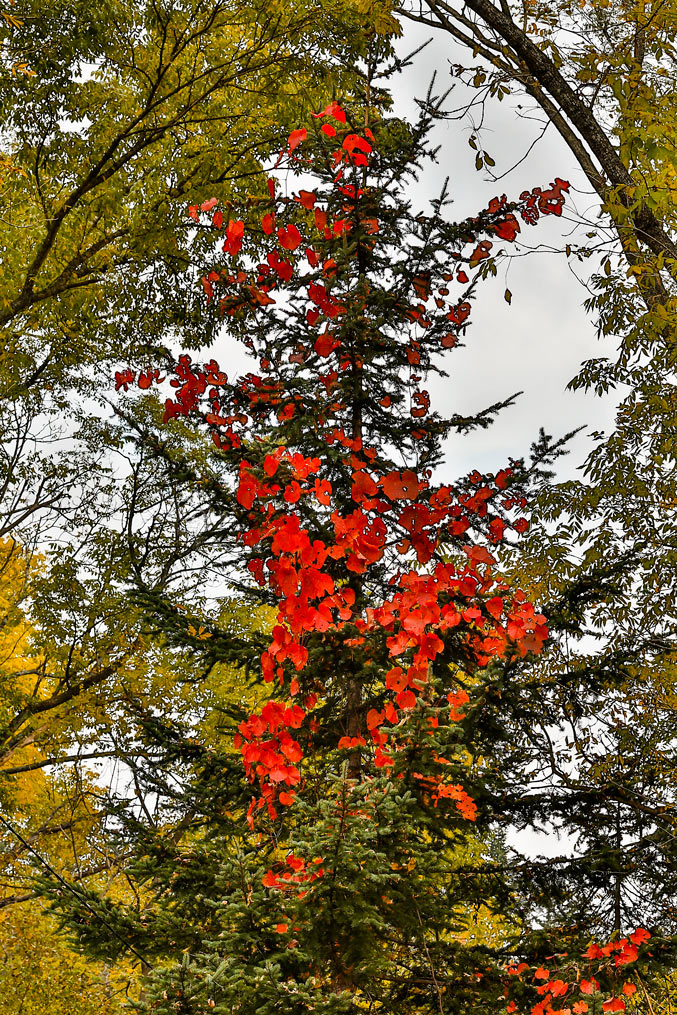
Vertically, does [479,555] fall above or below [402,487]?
below

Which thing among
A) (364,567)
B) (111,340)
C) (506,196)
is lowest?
(364,567)

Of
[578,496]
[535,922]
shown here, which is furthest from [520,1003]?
[578,496]

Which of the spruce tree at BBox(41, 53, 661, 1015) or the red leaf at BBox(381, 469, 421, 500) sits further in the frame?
the red leaf at BBox(381, 469, 421, 500)

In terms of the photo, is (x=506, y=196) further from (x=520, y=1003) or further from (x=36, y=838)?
(x=36, y=838)

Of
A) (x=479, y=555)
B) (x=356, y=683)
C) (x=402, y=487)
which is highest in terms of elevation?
(x=402, y=487)

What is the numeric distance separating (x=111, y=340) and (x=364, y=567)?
15.4ft

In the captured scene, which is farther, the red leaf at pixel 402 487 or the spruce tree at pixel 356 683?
the red leaf at pixel 402 487

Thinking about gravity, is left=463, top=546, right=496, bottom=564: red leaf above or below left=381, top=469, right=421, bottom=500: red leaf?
below

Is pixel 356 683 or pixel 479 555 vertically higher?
pixel 479 555

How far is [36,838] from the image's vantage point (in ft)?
29.0

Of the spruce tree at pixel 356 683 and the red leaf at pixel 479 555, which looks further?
the red leaf at pixel 479 555

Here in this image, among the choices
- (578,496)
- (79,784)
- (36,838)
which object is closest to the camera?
(578,496)

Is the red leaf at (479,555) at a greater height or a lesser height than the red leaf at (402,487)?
lesser

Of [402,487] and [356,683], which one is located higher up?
[402,487]
